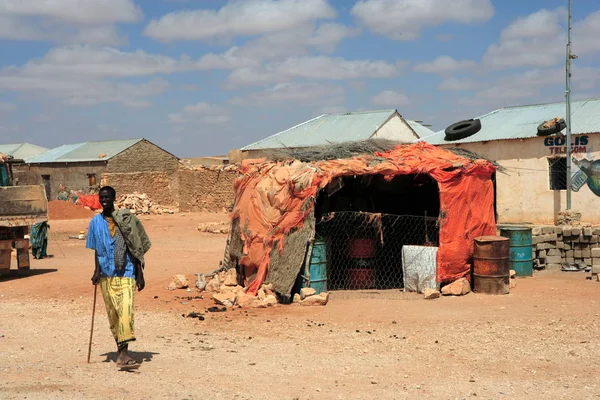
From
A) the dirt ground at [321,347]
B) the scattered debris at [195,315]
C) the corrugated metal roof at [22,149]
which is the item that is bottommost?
the dirt ground at [321,347]

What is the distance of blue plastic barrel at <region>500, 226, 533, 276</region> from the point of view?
1330 centimetres

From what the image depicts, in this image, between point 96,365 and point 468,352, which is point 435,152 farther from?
point 96,365

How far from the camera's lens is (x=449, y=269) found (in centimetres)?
1191

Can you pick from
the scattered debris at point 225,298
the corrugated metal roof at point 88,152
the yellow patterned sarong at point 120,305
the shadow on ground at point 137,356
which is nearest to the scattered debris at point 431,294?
the scattered debris at point 225,298

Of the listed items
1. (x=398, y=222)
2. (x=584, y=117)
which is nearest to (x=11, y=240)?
(x=398, y=222)

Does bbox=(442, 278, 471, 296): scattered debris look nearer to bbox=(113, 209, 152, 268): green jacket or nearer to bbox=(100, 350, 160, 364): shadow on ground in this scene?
bbox=(100, 350, 160, 364): shadow on ground

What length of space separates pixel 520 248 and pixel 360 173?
3746 millimetres

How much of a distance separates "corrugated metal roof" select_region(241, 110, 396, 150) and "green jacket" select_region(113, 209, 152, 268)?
25.5 metres

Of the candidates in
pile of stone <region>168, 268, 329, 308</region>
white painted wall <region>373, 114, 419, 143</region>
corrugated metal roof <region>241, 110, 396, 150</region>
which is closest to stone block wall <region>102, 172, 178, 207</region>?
corrugated metal roof <region>241, 110, 396, 150</region>

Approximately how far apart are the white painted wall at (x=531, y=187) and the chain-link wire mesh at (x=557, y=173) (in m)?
0.13

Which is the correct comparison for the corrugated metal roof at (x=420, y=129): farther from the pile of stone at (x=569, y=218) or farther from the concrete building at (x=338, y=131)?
the pile of stone at (x=569, y=218)

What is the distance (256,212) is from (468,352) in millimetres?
4600

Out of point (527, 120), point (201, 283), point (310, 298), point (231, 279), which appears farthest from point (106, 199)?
point (527, 120)

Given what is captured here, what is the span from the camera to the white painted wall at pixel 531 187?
72.2 feet
